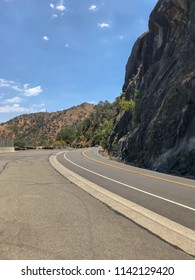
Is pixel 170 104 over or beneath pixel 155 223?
over

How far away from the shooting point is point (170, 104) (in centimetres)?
3038

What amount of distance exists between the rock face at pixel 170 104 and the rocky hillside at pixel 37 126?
121 metres

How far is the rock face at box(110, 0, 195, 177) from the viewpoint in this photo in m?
26.3

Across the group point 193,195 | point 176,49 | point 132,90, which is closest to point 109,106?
point 132,90

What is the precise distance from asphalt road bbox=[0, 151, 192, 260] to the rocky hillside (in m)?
151

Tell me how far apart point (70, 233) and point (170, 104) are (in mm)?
24159

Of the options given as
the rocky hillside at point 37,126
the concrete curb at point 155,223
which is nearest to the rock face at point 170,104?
the concrete curb at point 155,223

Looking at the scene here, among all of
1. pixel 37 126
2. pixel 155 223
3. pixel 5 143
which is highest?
pixel 37 126

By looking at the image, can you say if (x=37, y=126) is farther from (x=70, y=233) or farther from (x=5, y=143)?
(x=70, y=233)

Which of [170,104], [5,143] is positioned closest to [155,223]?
[170,104]

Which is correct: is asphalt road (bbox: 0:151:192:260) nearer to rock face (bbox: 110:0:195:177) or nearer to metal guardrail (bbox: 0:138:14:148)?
rock face (bbox: 110:0:195:177)

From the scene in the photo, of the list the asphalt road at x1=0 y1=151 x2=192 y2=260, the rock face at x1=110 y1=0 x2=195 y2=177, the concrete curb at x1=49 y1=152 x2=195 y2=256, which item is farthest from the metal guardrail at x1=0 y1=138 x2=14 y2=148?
the concrete curb at x1=49 y1=152 x2=195 y2=256
